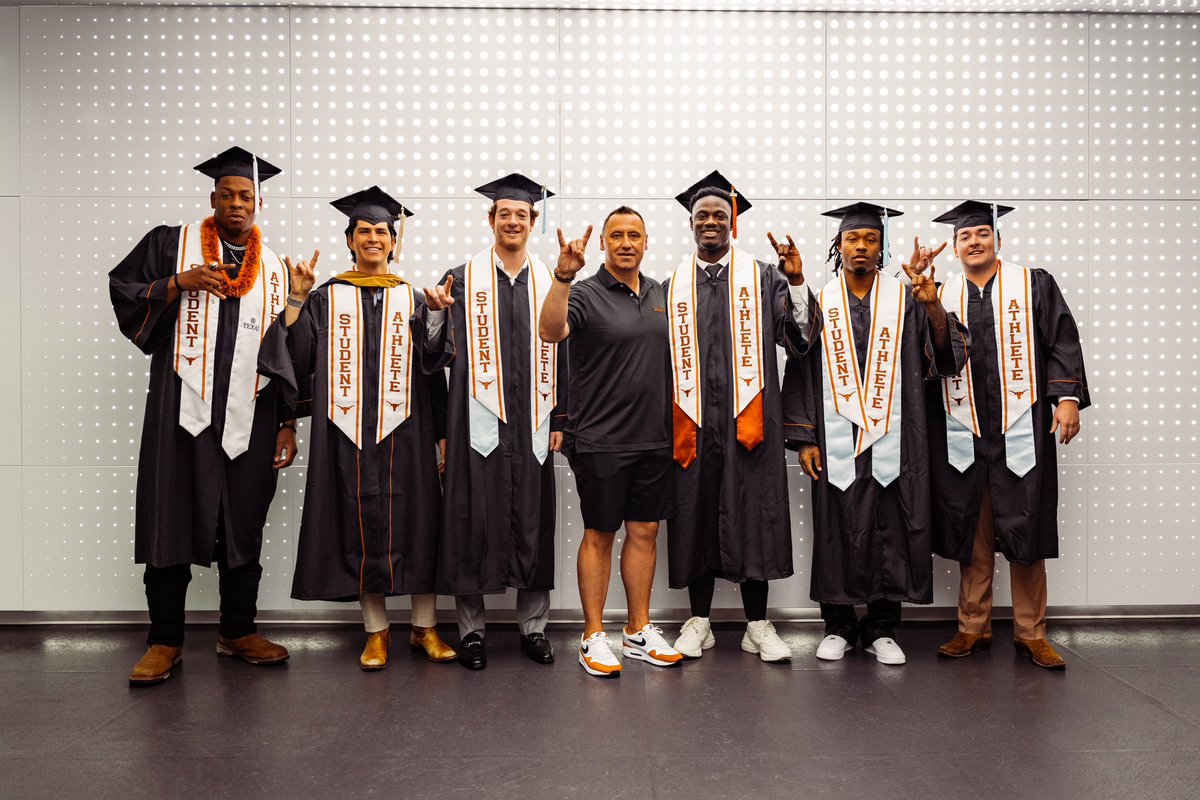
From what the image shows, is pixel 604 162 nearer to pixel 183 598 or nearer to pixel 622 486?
pixel 622 486

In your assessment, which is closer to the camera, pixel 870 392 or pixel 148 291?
pixel 148 291

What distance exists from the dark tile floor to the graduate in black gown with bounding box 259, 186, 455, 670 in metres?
0.38

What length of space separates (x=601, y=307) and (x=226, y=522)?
169 cm

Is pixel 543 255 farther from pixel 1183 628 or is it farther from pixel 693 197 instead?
pixel 1183 628

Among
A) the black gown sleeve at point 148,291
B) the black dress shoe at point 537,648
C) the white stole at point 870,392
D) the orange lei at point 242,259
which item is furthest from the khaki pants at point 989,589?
the black gown sleeve at point 148,291

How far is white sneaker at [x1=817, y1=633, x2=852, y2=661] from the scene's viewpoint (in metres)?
3.52

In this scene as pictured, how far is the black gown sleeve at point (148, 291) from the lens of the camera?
10.9 ft

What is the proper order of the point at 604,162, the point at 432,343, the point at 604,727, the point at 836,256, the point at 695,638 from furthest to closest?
the point at 604,162
the point at 836,256
the point at 695,638
the point at 432,343
the point at 604,727

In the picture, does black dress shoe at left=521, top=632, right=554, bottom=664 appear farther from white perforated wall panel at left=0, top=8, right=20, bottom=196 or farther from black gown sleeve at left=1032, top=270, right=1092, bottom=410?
white perforated wall panel at left=0, top=8, right=20, bottom=196

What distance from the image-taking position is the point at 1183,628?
161 inches

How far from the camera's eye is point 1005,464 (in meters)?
3.54

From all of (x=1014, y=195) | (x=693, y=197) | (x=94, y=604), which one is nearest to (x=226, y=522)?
(x=94, y=604)

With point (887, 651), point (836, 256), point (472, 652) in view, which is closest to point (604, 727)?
point (472, 652)

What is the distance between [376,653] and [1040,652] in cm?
269
